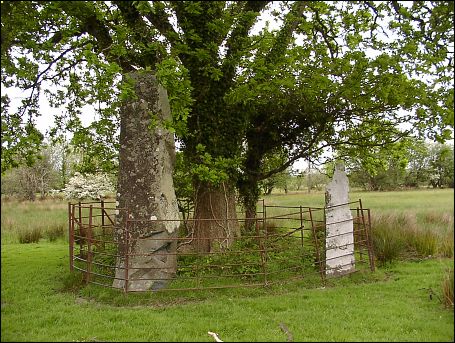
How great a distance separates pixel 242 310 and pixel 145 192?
3165mm

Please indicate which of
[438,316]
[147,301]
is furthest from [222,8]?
[438,316]

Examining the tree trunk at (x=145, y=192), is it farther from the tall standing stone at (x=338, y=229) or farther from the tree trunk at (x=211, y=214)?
the tall standing stone at (x=338, y=229)

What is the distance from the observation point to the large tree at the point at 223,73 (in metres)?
9.51

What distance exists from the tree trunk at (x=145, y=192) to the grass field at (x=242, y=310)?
0.70m

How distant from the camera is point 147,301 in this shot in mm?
8312

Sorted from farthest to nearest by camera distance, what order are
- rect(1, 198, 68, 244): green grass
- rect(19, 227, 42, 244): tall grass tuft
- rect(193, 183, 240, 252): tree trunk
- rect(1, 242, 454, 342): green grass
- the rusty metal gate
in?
1. rect(19, 227, 42, 244): tall grass tuft
2. rect(1, 198, 68, 244): green grass
3. rect(193, 183, 240, 252): tree trunk
4. the rusty metal gate
5. rect(1, 242, 454, 342): green grass

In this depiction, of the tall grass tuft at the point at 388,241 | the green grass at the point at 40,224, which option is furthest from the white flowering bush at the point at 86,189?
the tall grass tuft at the point at 388,241

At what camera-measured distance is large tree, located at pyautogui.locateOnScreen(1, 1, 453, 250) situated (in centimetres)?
951

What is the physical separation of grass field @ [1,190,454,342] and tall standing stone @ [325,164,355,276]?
0.37 m

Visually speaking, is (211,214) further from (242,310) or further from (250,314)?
(250,314)

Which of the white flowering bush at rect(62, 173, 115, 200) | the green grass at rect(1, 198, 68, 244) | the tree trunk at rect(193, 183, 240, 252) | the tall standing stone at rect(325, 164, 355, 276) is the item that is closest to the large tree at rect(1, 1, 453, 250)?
the tree trunk at rect(193, 183, 240, 252)

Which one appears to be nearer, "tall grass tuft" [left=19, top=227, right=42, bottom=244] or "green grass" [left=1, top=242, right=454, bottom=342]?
"green grass" [left=1, top=242, right=454, bottom=342]

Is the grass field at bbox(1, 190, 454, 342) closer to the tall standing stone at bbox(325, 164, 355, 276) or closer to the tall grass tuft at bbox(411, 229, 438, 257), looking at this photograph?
the tall standing stone at bbox(325, 164, 355, 276)

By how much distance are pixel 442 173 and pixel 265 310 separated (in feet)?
26.3
